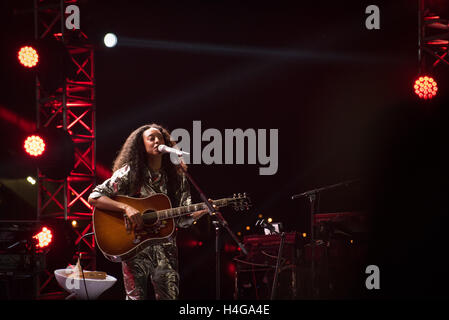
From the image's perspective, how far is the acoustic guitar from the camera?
4.08 m

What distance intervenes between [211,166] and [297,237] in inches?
125

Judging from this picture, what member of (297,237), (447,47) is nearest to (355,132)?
(447,47)

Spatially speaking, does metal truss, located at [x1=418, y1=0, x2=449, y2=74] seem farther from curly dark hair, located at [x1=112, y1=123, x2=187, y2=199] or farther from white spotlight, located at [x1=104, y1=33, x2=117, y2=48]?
white spotlight, located at [x1=104, y1=33, x2=117, y2=48]

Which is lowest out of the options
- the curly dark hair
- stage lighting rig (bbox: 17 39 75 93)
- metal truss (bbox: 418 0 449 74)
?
the curly dark hair

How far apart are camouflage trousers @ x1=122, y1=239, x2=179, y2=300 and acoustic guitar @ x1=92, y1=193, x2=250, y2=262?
0.06m

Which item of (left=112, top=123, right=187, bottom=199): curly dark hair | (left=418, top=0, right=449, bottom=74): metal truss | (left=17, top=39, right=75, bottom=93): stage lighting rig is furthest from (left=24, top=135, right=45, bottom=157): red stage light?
(left=418, top=0, right=449, bottom=74): metal truss

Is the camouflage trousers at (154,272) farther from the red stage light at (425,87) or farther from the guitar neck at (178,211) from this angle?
the red stage light at (425,87)

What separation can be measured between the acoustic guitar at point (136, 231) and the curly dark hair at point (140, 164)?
0.15 metres

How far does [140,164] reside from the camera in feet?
13.8

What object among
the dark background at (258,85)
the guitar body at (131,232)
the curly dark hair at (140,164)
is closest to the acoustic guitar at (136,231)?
the guitar body at (131,232)

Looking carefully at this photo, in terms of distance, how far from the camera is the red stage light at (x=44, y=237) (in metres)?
6.45

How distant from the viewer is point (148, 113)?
370 inches

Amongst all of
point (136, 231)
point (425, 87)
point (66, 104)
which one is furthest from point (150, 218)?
point (425, 87)

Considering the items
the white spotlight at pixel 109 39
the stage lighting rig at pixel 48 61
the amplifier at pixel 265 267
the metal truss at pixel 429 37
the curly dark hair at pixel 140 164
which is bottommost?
the amplifier at pixel 265 267
